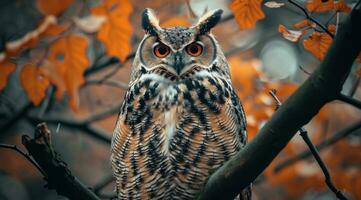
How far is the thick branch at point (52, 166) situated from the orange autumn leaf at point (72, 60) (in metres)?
0.71

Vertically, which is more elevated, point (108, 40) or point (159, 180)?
point (108, 40)

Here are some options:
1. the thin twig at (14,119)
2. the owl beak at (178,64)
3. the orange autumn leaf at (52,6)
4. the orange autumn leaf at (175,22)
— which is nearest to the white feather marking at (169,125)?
the owl beak at (178,64)

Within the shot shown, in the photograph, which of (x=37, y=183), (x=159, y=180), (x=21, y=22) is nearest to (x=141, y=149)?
(x=159, y=180)

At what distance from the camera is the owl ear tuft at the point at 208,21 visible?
2930mm

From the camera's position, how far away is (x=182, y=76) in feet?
9.28

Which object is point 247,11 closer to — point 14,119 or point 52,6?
point 52,6

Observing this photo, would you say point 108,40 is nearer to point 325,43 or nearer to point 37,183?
point 325,43

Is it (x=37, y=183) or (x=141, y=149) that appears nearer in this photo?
(x=141, y=149)

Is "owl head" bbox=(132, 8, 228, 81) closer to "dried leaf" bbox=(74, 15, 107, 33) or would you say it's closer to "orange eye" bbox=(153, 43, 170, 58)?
"orange eye" bbox=(153, 43, 170, 58)

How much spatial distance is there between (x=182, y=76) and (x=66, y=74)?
649mm

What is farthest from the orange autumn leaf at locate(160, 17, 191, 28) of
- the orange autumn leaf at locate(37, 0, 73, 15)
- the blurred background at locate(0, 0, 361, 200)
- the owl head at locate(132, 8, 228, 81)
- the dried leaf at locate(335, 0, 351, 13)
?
the dried leaf at locate(335, 0, 351, 13)

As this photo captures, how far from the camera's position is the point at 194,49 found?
2.91m

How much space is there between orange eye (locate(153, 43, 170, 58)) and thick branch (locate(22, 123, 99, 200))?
3.34 feet

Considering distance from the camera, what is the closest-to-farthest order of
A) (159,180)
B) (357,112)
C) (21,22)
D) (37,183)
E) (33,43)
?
1. (33,43)
2. (159,180)
3. (21,22)
4. (357,112)
5. (37,183)
